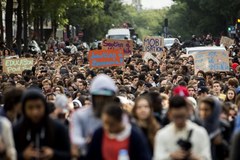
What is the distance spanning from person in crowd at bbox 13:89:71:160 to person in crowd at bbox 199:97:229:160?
1.88 metres

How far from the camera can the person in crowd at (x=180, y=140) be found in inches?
384

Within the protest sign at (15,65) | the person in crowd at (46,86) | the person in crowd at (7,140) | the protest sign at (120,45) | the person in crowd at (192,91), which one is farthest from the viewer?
the protest sign at (120,45)

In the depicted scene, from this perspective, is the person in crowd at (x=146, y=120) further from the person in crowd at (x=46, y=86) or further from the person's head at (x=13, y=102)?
the person in crowd at (x=46, y=86)

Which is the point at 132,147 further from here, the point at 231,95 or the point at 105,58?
the point at 105,58

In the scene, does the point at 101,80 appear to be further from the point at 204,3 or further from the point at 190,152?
the point at 204,3

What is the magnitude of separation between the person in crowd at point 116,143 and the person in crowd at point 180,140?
0.21m

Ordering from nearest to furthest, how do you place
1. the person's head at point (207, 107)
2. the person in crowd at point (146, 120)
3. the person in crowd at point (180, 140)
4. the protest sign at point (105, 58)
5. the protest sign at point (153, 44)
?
the person in crowd at point (180, 140) → the person in crowd at point (146, 120) → the person's head at point (207, 107) → the protest sign at point (105, 58) → the protest sign at point (153, 44)

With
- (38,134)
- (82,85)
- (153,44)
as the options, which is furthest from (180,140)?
(153,44)

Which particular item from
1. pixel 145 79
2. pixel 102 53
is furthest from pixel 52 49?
pixel 145 79

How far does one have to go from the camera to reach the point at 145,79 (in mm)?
24938

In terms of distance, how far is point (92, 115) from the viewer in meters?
10.1

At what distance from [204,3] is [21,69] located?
58069 millimetres

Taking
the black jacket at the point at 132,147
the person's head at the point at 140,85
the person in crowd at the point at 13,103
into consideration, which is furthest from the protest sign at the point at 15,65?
the black jacket at the point at 132,147

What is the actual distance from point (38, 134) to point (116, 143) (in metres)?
0.70
